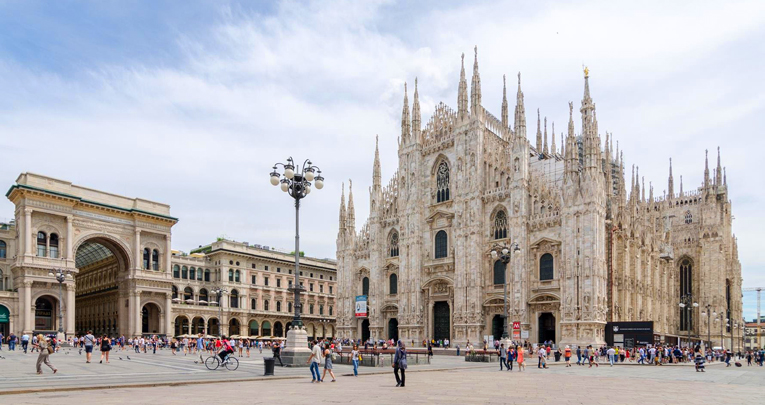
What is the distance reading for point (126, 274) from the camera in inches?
2509

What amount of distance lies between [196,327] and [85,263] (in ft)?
57.0

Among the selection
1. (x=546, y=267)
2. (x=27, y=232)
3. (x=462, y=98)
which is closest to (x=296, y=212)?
(x=546, y=267)

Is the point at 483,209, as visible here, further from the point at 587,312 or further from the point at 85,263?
the point at 85,263

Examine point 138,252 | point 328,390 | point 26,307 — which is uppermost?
point 138,252

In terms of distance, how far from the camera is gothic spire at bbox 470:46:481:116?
55.3m

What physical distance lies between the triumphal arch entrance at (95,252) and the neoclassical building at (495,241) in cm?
1913

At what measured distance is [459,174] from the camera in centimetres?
5603

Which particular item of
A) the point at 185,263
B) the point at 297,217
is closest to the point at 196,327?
the point at 185,263

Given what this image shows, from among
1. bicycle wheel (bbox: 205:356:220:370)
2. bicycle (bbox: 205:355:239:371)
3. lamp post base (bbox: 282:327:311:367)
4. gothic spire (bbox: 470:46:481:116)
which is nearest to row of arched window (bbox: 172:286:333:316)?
gothic spire (bbox: 470:46:481:116)

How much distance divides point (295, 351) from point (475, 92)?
117 ft

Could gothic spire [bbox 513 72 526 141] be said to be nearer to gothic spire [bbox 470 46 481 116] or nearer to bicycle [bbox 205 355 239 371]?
gothic spire [bbox 470 46 481 116]

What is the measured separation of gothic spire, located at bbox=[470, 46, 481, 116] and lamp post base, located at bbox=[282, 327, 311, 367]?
34236 millimetres

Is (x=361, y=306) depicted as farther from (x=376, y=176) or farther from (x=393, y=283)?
(x=376, y=176)

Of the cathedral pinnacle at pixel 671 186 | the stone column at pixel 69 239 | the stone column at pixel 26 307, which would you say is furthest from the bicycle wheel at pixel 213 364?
the cathedral pinnacle at pixel 671 186
